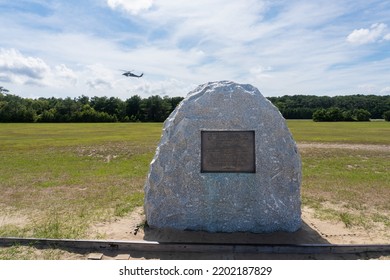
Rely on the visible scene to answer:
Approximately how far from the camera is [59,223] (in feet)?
25.4

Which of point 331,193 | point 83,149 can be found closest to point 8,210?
point 331,193

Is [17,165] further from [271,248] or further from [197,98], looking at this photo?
[271,248]

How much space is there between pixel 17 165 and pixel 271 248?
14.6 meters

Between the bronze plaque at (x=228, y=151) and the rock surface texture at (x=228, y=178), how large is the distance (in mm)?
98

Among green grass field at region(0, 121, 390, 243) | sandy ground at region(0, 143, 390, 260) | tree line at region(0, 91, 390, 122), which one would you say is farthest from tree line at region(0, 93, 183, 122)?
sandy ground at region(0, 143, 390, 260)

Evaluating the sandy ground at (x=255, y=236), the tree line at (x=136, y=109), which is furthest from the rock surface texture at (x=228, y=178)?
the tree line at (x=136, y=109)

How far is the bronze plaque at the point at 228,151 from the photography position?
7.16 meters

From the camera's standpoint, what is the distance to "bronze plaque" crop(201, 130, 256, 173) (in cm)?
716

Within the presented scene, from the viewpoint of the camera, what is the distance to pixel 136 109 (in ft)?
289

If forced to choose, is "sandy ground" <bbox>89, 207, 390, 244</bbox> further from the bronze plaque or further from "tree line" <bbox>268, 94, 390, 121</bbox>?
"tree line" <bbox>268, 94, 390, 121</bbox>

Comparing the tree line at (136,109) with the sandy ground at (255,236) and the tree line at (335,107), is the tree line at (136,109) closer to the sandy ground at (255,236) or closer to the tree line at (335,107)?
the tree line at (335,107)

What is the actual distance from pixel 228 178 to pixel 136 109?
83014 mm

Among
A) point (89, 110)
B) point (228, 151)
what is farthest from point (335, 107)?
point (228, 151)

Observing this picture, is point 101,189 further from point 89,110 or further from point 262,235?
point 89,110
